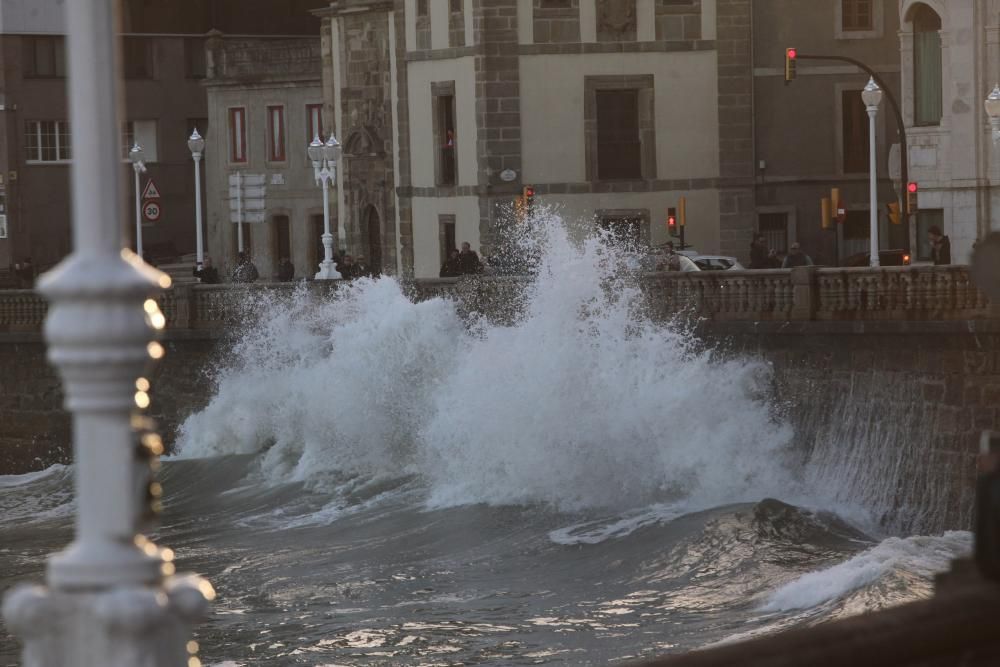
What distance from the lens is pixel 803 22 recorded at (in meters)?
40.6

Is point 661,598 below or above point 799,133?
below

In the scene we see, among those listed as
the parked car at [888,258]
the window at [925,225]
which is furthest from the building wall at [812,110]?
the window at [925,225]

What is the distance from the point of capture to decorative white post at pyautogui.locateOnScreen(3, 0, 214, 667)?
5219 millimetres

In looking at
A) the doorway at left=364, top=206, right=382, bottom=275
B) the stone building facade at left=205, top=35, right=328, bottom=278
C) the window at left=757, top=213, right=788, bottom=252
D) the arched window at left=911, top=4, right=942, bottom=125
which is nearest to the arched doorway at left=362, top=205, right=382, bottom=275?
the doorway at left=364, top=206, right=382, bottom=275

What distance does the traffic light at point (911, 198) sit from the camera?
32.2 m

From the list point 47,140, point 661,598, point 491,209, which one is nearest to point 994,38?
point 491,209

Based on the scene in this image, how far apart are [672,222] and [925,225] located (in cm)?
504

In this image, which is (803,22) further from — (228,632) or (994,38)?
(228,632)

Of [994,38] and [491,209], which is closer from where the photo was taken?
[994,38]

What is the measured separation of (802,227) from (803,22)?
3858mm

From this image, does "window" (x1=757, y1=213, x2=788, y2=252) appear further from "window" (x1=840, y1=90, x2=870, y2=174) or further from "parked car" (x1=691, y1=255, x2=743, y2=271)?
"parked car" (x1=691, y1=255, x2=743, y2=271)

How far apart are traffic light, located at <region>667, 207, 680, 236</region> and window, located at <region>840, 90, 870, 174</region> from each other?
3760 mm

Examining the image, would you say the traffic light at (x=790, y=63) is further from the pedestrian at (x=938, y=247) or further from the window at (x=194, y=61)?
the window at (x=194, y=61)

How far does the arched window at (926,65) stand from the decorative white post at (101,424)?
1186 inches
